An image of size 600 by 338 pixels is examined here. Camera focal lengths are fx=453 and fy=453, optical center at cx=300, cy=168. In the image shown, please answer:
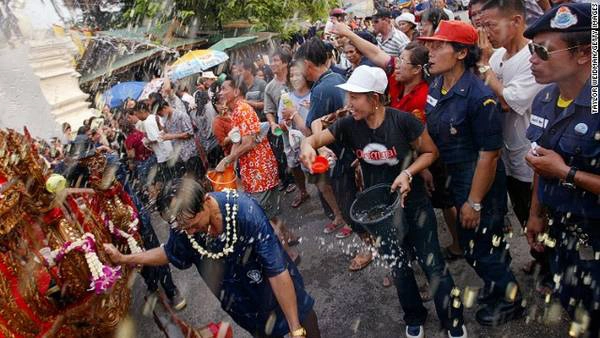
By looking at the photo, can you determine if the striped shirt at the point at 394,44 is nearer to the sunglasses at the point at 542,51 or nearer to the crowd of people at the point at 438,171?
the crowd of people at the point at 438,171

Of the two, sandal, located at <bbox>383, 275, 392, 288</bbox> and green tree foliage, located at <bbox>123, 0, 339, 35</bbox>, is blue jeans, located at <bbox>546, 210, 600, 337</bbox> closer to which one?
sandal, located at <bbox>383, 275, 392, 288</bbox>

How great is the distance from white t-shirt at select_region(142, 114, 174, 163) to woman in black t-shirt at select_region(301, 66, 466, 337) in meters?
4.42

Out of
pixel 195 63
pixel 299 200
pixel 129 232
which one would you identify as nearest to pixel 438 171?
pixel 129 232

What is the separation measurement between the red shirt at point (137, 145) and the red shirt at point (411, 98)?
5.01 metres

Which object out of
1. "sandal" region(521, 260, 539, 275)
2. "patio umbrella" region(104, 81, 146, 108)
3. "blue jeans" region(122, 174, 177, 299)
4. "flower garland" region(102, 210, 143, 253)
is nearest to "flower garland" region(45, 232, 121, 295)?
"flower garland" region(102, 210, 143, 253)

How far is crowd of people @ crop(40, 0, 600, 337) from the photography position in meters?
2.30

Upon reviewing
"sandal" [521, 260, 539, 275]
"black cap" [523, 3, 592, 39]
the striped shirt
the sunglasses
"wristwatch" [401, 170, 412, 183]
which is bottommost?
"sandal" [521, 260, 539, 275]

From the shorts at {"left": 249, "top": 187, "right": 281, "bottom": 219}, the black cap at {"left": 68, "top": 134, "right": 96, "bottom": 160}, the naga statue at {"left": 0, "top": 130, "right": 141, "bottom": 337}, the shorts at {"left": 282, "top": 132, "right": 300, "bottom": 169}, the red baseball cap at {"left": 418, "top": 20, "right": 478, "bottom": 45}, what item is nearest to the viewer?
the naga statue at {"left": 0, "top": 130, "right": 141, "bottom": 337}

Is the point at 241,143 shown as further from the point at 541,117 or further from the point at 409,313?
the point at 541,117

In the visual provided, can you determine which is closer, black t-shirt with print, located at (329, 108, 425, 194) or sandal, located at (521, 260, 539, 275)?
black t-shirt with print, located at (329, 108, 425, 194)

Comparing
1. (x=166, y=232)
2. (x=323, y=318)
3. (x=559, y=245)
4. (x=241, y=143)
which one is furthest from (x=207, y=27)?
(x=559, y=245)

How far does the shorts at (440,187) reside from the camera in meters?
3.51

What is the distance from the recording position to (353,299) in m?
4.02

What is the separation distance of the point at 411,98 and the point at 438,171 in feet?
2.13
